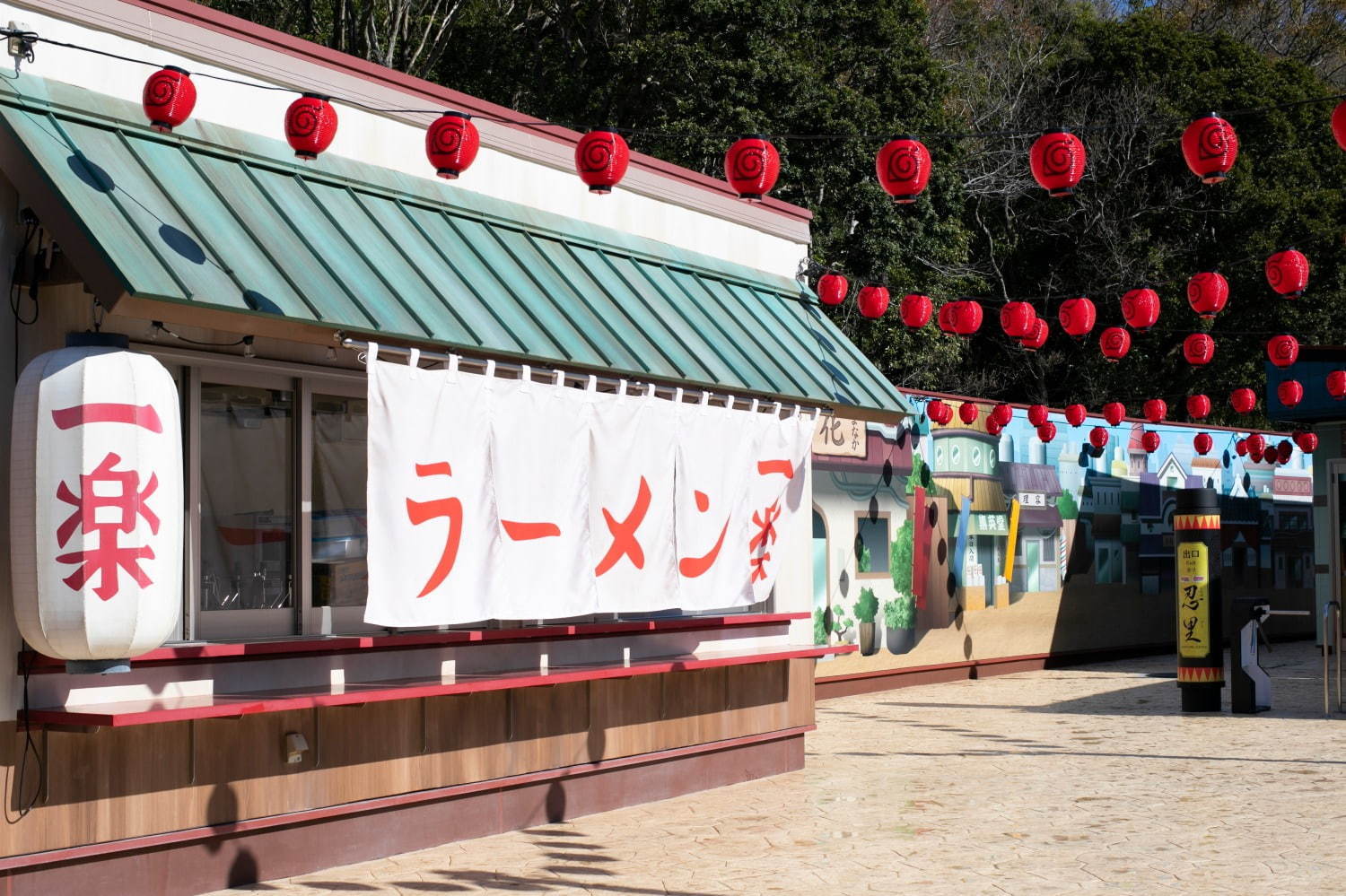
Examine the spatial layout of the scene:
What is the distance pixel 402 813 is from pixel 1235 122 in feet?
99.3

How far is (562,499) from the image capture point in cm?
973

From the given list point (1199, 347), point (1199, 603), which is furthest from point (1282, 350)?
point (1199, 603)

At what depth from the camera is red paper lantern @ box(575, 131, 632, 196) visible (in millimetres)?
10078

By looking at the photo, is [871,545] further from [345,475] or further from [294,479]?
[294,479]

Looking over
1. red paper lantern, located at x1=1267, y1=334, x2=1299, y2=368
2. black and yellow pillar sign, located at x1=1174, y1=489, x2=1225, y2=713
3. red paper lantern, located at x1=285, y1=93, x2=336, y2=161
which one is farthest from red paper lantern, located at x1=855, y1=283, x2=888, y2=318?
red paper lantern, located at x1=285, y1=93, x2=336, y2=161

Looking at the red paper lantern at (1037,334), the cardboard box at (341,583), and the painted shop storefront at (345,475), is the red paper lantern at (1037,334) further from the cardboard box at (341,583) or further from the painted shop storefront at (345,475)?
the cardboard box at (341,583)

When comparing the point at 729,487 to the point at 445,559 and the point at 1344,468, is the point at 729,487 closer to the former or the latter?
the point at 445,559

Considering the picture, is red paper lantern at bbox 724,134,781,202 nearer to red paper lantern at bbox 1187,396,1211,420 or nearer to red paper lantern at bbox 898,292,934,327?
red paper lantern at bbox 898,292,934,327

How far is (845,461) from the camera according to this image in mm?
18875

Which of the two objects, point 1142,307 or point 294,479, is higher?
point 1142,307

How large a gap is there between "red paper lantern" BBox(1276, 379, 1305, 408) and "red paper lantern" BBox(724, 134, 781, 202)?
46.4 ft

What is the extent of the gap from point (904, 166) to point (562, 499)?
3.86 m

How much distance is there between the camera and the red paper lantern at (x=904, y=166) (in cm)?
1118

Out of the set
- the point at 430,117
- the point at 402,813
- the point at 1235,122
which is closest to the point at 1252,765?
the point at 402,813
